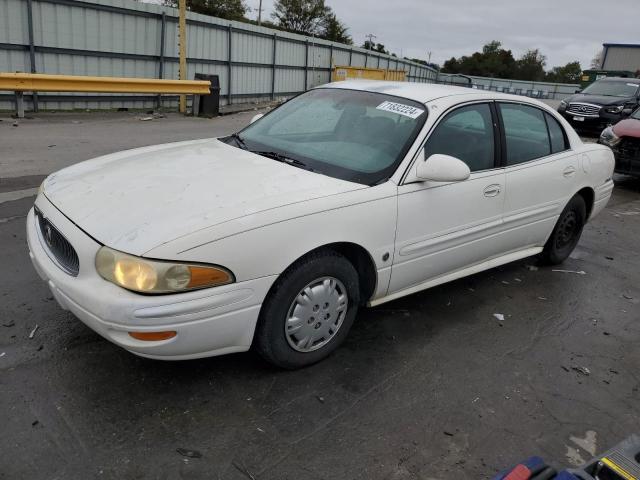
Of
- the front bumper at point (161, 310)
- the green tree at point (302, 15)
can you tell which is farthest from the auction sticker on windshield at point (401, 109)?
the green tree at point (302, 15)

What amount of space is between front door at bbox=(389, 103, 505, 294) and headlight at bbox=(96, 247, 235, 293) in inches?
51.2

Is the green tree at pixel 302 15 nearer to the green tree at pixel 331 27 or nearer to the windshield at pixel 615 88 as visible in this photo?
the green tree at pixel 331 27

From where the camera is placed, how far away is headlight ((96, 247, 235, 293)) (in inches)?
97.5

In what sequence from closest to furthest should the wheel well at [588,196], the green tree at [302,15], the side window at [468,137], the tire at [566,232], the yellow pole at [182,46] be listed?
the side window at [468,137] → the tire at [566,232] → the wheel well at [588,196] → the yellow pole at [182,46] → the green tree at [302,15]

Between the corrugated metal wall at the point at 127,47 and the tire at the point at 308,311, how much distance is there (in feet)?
34.6

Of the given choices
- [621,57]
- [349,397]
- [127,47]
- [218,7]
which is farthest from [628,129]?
[218,7]

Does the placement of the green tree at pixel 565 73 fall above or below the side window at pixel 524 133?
above

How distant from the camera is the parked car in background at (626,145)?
30.5ft

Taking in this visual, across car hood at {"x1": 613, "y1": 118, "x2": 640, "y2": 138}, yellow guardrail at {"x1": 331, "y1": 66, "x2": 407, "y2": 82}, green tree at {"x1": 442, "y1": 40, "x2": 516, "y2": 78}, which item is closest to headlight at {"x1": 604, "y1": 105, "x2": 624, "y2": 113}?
car hood at {"x1": 613, "y1": 118, "x2": 640, "y2": 138}

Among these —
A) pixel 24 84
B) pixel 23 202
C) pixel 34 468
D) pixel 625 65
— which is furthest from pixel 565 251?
pixel 625 65

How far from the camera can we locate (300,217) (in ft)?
9.33

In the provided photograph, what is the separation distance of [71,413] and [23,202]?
3815mm

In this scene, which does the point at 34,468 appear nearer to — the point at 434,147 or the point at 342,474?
the point at 342,474

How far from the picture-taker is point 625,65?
98.1ft
